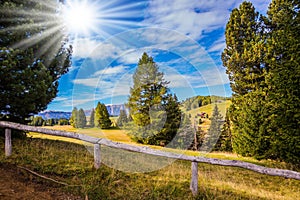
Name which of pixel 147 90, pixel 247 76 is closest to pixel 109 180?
pixel 147 90

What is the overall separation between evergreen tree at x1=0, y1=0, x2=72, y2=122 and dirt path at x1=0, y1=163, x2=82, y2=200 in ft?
13.6

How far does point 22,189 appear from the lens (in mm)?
5594

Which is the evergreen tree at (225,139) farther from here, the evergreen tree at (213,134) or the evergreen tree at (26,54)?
the evergreen tree at (26,54)

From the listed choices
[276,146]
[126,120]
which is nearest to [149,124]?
[126,120]

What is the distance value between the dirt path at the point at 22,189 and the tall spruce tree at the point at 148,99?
9.19 meters

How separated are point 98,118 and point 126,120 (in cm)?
519

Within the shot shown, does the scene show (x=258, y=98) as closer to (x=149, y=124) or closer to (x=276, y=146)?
(x=276, y=146)

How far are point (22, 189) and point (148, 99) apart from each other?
1213 cm

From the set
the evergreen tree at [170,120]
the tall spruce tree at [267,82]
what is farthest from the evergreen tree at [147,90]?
the tall spruce tree at [267,82]

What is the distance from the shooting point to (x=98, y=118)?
1119cm

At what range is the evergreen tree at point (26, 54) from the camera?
937 cm

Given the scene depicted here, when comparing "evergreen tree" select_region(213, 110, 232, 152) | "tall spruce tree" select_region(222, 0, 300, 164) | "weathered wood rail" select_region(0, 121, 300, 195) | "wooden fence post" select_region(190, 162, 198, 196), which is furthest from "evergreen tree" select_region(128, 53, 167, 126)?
"evergreen tree" select_region(213, 110, 232, 152)

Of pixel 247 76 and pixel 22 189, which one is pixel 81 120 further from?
pixel 247 76

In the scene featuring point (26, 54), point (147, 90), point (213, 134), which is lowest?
point (213, 134)
